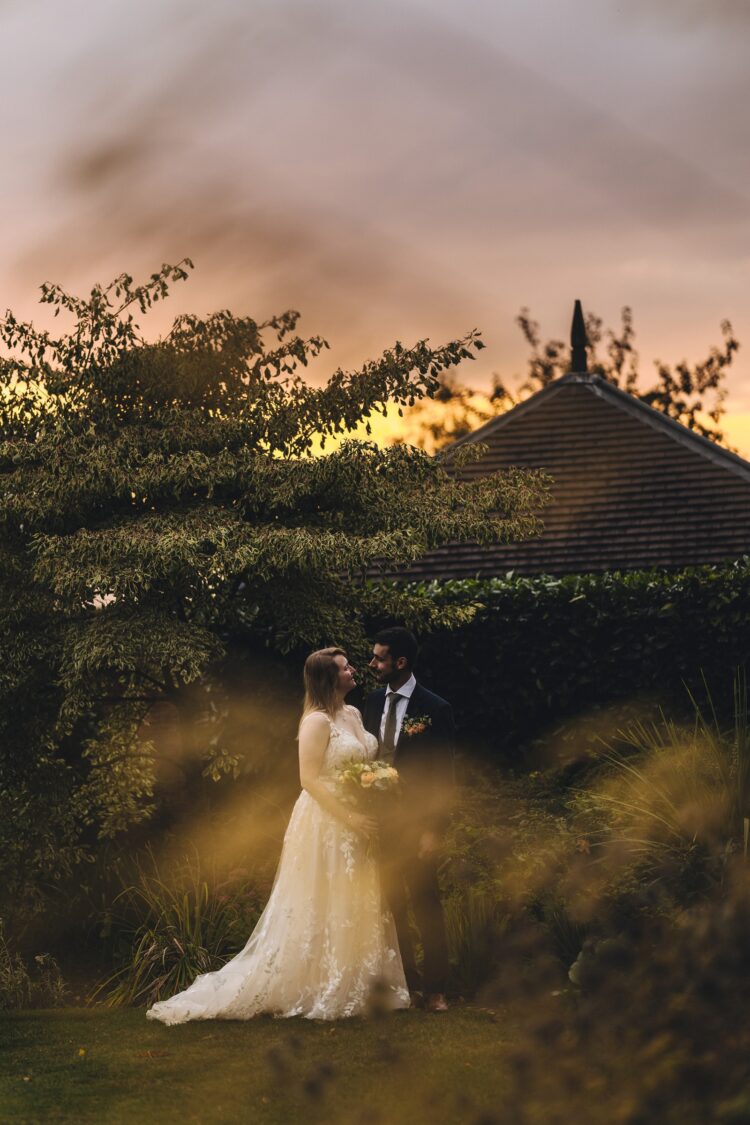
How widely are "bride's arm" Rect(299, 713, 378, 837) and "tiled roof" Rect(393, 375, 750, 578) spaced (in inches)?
438

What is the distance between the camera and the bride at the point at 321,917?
6.82 metres

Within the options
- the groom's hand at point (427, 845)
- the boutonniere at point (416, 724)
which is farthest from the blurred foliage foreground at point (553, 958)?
the boutonniere at point (416, 724)

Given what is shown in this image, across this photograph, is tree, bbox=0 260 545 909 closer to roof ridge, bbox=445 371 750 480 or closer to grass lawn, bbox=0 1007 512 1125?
grass lawn, bbox=0 1007 512 1125

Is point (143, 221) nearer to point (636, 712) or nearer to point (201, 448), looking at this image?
point (201, 448)

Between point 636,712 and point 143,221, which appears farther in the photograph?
point 636,712

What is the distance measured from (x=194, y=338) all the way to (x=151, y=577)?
7.29 feet

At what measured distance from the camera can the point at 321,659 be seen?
6871mm

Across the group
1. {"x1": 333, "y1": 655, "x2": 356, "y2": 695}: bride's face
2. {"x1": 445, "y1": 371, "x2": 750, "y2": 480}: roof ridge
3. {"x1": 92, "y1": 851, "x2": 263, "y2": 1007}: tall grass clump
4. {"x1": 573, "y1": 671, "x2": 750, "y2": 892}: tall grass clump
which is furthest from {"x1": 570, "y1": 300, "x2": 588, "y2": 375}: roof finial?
{"x1": 333, "y1": 655, "x2": 356, "y2": 695}: bride's face

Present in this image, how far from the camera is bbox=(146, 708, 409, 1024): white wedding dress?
22.4ft

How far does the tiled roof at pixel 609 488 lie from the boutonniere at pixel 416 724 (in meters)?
11.0

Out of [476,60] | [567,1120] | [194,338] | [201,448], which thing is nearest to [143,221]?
[194,338]

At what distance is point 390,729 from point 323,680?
65 cm

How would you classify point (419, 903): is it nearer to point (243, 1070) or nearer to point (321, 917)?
point (321, 917)

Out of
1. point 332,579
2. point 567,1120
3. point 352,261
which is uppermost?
point 352,261
